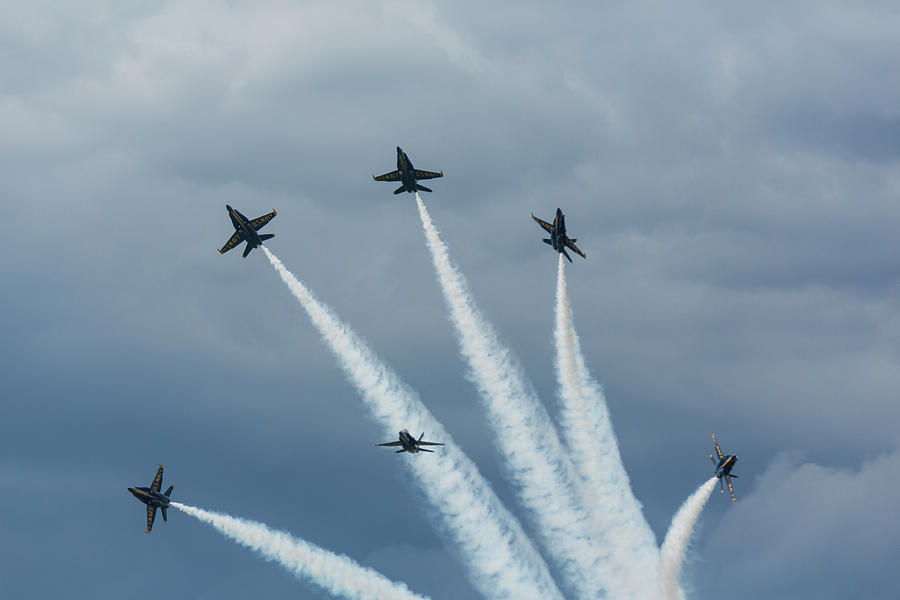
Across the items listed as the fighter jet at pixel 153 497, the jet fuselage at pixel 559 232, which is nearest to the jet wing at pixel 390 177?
the jet fuselage at pixel 559 232

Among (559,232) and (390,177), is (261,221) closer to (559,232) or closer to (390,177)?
(390,177)

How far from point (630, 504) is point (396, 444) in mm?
32798

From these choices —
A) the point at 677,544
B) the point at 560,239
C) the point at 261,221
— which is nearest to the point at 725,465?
the point at 677,544

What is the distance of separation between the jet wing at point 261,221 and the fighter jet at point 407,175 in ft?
46.9

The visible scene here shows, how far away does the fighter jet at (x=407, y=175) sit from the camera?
17462 cm

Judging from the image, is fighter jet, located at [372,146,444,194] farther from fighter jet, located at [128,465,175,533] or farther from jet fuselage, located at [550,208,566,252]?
fighter jet, located at [128,465,175,533]

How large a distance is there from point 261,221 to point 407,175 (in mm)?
19993

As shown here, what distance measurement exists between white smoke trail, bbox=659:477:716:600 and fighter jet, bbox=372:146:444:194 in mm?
54397

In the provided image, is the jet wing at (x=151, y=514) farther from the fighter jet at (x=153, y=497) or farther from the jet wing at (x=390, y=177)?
the jet wing at (x=390, y=177)

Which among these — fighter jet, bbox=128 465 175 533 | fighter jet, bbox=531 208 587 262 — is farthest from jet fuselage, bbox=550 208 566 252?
fighter jet, bbox=128 465 175 533

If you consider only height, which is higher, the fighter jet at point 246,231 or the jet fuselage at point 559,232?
the jet fuselage at point 559,232

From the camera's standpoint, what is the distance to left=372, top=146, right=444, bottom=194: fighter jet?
573ft

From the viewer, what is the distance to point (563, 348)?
176625 mm

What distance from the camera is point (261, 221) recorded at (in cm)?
17475
